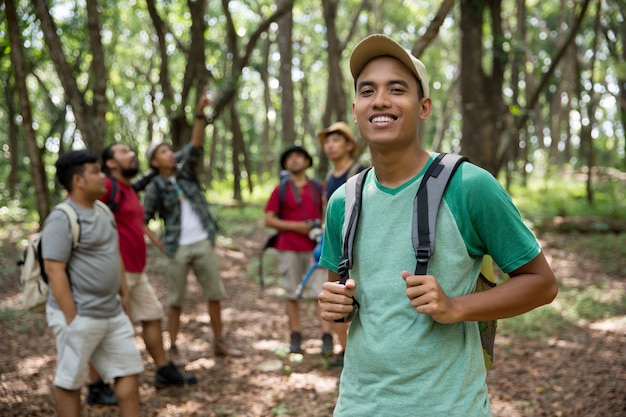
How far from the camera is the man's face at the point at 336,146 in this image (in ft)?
18.7

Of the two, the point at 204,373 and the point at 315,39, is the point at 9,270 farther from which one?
the point at 315,39

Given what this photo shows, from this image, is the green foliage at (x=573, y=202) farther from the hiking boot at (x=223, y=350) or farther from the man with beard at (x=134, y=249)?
the man with beard at (x=134, y=249)

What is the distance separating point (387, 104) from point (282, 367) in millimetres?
4461

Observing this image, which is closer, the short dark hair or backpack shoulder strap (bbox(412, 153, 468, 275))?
backpack shoulder strap (bbox(412, 153, 468, 275))

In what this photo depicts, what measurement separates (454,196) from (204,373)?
4572 mm

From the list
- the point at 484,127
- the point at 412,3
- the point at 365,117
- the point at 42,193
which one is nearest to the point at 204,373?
the point at 42,193

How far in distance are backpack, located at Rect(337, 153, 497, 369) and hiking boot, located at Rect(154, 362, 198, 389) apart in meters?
3.87

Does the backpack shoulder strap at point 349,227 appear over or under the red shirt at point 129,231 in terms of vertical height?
over

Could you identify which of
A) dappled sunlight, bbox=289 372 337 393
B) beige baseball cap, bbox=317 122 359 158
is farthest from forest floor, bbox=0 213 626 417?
beige baseball cap, bbox=317 122 359 158

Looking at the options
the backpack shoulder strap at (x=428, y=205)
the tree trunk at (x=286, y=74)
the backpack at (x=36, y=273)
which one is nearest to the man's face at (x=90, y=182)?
the backpack at (x=36, y=273)

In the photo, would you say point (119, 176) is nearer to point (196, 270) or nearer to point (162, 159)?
point (162, 159)

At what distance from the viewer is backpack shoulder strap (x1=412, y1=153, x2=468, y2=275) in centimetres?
172

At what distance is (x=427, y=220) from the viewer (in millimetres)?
1743

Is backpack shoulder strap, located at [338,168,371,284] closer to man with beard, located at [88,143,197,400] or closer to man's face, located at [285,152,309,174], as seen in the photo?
man with beard, located at [88,143,197,400]
